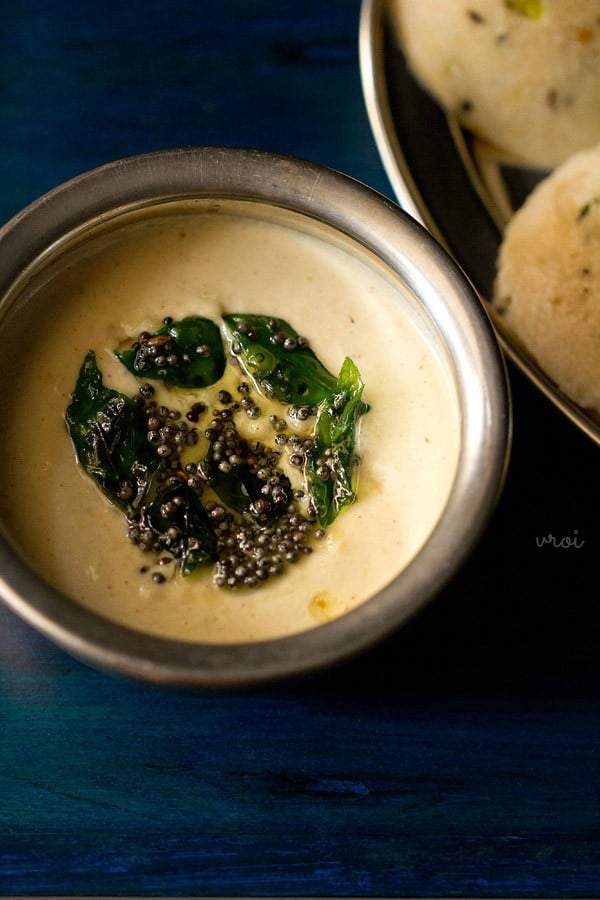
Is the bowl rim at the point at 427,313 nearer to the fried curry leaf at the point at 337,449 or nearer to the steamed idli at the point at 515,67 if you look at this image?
the fried curry leaf at the point at 337,449

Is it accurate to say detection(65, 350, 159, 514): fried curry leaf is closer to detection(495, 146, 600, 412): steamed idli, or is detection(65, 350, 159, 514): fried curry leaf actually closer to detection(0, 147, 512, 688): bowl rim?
detection(0, 147, 512, 688): bowl rim

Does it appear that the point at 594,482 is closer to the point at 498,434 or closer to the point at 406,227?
the point at 498,434

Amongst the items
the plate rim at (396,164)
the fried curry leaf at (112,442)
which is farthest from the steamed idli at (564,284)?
the fried curry leaf at (112,442)

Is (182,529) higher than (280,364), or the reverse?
(280,364)

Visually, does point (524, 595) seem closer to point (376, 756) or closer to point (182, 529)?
point (376, 756)

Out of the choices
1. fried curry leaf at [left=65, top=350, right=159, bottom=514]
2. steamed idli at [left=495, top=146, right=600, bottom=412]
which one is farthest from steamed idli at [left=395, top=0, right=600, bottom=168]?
fried curry leaf at [left=65, top=350, right=159, bottom=514]

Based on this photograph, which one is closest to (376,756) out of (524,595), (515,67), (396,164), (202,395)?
(524,595)
